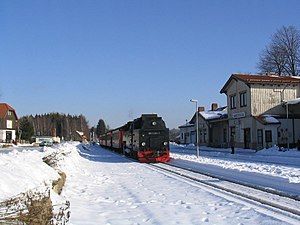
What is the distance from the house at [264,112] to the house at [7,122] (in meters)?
65.2

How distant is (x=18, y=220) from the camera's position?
6.19m

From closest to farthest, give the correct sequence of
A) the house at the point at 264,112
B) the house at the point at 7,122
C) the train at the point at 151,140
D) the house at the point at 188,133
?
the train at the point at 151,140
the house at the point at 264,112
the house at the point at 188,133
the house at the point at 7,122

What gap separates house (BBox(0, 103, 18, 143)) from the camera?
325 feet

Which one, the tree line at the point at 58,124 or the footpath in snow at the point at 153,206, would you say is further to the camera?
the tree line at the point at 58,124

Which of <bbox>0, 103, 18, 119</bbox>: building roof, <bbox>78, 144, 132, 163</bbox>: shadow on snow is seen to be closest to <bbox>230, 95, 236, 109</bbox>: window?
<bbox>78, 144, 132, 163</bbox>: shadow on snow

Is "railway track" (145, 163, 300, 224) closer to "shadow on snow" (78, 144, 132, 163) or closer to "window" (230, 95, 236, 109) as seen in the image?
"shadow on snow" (78, 144, 132, 163)

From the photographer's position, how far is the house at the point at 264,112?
44.3m

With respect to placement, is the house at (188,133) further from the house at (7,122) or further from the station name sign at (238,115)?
the house at (7,122)

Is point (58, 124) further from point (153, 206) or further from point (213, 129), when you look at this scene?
point (153, 206)

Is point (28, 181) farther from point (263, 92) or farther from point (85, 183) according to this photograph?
point (263, 92)

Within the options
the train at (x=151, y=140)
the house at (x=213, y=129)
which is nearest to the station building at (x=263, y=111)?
the house at (x=213, y=129)

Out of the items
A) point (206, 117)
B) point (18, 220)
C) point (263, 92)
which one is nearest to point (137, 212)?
point (18, 220)

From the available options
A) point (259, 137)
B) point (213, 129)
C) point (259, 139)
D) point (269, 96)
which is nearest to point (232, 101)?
point (269, 96)

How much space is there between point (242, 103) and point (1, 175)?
41503mm
